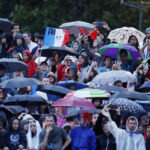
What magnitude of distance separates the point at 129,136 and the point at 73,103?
1807mm

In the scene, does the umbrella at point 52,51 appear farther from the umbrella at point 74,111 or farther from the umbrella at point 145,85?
the umbrella at point 74,111

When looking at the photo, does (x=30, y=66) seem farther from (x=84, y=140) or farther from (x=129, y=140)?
(x=129, y=140)

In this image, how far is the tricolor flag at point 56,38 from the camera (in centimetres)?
2702

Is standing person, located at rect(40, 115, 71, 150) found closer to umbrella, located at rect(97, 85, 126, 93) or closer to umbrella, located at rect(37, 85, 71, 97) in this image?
umbrella, located at rect(37, 85, 71, 97)

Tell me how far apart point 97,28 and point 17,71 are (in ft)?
18.6

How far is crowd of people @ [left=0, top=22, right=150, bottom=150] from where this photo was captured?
19484mm

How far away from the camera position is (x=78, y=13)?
50.2 m

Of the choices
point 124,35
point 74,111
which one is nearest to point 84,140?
point 74,111

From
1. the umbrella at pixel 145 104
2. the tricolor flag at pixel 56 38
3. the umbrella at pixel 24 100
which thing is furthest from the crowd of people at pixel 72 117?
the umbrella at pixel 145 104

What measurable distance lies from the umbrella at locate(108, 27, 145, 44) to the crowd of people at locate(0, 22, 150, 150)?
0.55 feet

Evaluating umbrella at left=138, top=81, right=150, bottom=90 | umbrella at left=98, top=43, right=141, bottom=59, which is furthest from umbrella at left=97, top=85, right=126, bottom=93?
umbrella at left=98, top=43, right=141, bottom=59

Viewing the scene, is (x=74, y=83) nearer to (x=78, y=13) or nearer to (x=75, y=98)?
(x=75, y=98)

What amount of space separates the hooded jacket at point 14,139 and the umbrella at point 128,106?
211 centimetres

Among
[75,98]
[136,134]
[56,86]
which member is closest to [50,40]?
[56,86]
